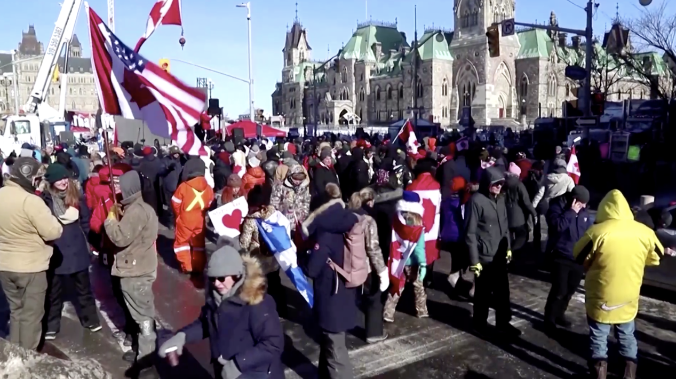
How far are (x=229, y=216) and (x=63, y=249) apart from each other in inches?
86.0

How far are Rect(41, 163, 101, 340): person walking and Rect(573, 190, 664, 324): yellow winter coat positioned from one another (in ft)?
16.4

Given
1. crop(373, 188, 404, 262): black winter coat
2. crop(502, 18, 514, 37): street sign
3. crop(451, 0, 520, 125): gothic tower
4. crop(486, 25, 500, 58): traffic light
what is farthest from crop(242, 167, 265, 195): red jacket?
crop(451, 0, 520, 125): gothic tower

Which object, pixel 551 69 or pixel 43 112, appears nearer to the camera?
pixel 43 112

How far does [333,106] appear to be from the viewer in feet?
308

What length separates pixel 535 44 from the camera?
76625mm

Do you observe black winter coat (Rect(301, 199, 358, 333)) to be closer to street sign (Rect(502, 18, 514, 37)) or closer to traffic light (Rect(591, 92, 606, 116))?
traffic light (Rect(591, 92, 606, 116))

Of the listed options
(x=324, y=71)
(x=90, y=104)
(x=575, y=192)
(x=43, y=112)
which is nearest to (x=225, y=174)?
(x=575, y=192)

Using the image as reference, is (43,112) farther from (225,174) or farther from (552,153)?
(552,153)

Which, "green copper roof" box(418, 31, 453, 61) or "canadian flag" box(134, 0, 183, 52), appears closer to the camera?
"canadian flag" box(134, 0, 183, 52)

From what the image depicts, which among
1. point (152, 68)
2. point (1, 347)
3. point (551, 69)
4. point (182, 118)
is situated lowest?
point (1, 347)

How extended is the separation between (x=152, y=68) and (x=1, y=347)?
15.0ft

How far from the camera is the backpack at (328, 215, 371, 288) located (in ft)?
15.2

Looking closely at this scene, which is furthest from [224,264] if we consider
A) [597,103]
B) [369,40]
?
[369,40]

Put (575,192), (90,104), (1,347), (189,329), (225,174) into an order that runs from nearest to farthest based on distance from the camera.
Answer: (1,347), (189,329), (575,192), (225,174), (90,104)
